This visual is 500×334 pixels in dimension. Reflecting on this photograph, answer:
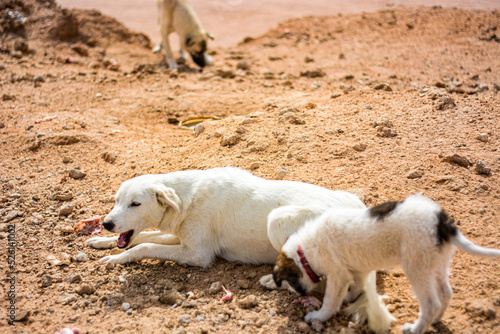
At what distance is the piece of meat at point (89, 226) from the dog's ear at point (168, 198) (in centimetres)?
133

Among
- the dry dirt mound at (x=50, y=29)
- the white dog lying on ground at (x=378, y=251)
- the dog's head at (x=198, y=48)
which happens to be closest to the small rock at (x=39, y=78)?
the dry dirt mound at (x=50, y=29)

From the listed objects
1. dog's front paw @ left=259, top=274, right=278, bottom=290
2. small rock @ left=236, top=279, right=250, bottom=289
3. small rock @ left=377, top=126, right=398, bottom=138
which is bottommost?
small rock @ left=236, top=279, right=250, bottom=289

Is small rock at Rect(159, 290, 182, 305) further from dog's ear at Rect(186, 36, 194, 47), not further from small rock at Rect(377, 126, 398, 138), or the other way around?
dog's ear at Rect(186, 36, 194, 47)

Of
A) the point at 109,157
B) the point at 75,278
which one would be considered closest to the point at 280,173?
the point at 75,278

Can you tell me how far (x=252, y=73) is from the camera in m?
10.9

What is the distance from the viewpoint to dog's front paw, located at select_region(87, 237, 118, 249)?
199 inches

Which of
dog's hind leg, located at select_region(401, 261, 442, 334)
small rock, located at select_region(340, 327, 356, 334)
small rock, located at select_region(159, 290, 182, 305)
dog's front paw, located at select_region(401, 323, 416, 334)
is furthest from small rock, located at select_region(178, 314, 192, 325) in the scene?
dog's hind leg, located at select_region(401, 261, 442, 334)

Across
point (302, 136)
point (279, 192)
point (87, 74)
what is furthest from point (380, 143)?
point (87, 74)

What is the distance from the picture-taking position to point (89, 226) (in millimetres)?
5379

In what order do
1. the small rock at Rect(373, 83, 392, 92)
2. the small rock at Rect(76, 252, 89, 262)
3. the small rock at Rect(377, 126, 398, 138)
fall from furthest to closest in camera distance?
the small rock at Rect(373, 83, 392, 92), the small rock at Rect(377, 126, 398, 138), the small rock at Rect(76, 252, 89, 262)

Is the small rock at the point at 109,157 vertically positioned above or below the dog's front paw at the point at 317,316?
above

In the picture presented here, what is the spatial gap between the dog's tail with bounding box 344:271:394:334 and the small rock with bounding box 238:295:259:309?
35.1 inches

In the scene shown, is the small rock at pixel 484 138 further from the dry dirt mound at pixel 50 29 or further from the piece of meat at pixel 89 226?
the dry dirt mound at pixel 50 29

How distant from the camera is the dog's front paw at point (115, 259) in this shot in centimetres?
471
